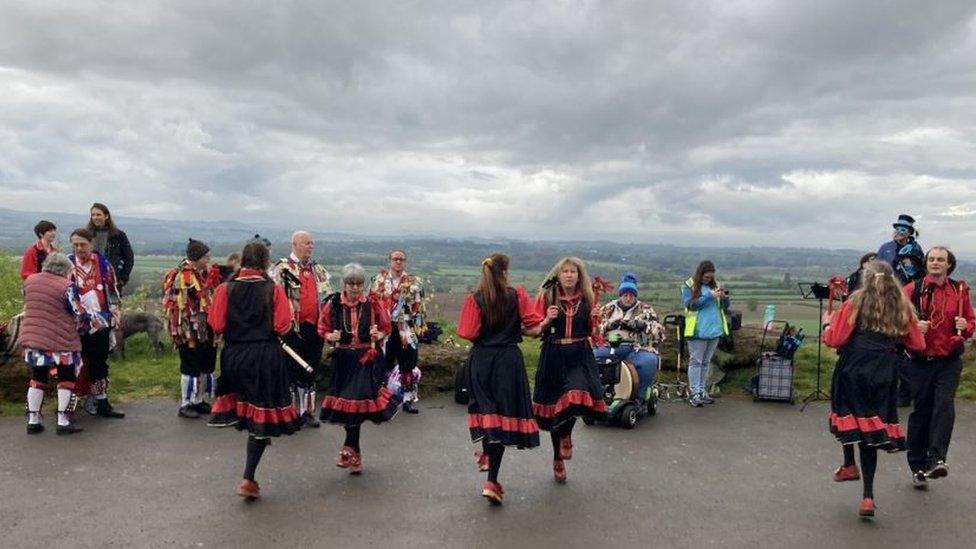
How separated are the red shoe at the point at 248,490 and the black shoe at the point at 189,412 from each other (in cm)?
280

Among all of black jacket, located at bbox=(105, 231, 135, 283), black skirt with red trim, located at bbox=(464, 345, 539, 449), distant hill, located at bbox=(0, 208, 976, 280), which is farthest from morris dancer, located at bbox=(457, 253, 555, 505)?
distant hill, located at bbox=(0, 208, 976, 280)

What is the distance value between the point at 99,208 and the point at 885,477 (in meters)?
8.91

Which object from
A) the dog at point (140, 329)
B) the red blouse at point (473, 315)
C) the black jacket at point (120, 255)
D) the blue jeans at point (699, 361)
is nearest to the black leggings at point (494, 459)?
the red blouse at point (473, 315)

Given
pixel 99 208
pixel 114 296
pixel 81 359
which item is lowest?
pixel 81 359

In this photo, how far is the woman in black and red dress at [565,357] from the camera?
6.18 meters

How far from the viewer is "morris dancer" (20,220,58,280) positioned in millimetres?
7938

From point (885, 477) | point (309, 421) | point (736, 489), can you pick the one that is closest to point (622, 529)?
point (736, 489)

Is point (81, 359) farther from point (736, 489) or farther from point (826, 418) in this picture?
point (826, 418)

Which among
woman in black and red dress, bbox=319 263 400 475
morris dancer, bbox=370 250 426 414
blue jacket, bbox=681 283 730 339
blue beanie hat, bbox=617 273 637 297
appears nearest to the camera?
woman in black and red dress, bbox=319 263 400 475

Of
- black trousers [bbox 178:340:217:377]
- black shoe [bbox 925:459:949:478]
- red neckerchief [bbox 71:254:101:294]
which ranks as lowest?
black shoe [bbox 925:459:949:478]

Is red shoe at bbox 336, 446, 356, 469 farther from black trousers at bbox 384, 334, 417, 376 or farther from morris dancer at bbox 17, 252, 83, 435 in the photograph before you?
morris dancer at bbox 17, 252, 83, 435

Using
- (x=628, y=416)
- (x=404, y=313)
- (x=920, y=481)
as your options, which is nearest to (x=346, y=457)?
(x=404, y=313)

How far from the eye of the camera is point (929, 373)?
245 inches

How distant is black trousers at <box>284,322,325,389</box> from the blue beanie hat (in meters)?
3.68
